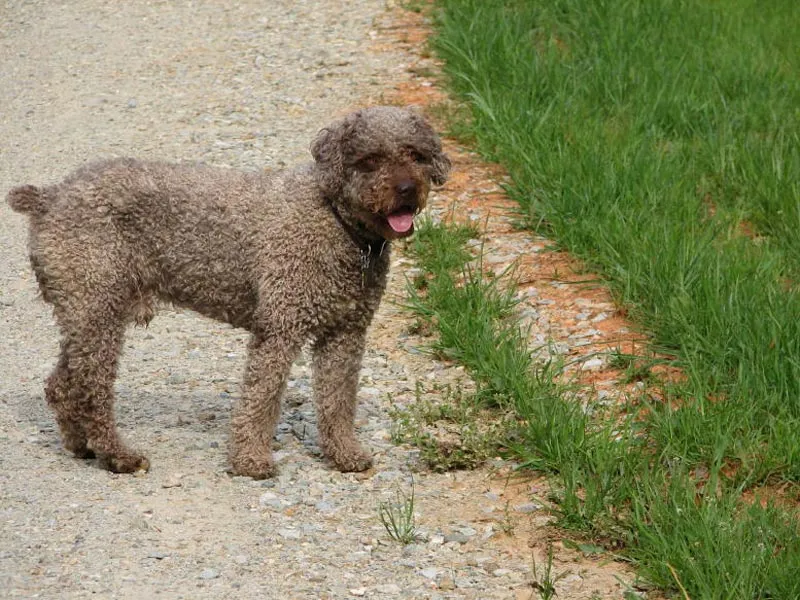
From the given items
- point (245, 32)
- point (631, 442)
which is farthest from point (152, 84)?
point (631, 442)

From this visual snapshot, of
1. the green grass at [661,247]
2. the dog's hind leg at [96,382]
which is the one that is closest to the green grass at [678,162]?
the green grass at [661,247]

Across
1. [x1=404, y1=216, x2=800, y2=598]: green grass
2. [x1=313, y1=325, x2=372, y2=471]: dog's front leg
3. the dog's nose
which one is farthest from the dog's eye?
[x1=404, y1=216, x2=800, y2=598]: green grass

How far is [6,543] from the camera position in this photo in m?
5.39

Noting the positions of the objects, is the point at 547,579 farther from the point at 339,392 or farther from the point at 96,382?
the point at 96,382

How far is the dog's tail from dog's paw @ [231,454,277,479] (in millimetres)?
1381

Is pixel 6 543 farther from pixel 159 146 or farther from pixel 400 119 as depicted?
pixel 159 146

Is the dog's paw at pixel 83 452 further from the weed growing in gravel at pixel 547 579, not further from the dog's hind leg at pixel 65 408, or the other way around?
the weed growing in gravel at pixel 547 579

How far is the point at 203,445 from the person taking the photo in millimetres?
6473

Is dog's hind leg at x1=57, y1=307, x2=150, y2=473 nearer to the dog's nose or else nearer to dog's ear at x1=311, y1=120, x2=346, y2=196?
dog's ear at x1=311, y1=120, x2=346, y2=196

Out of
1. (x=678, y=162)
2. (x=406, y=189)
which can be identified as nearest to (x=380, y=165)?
(x=406, y=189)

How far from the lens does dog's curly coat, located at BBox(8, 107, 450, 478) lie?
19.7 ft

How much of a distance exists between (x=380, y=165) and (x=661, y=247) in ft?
8.37

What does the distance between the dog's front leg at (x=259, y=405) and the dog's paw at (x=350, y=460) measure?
0.31 meters

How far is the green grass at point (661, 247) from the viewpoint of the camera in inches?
222
